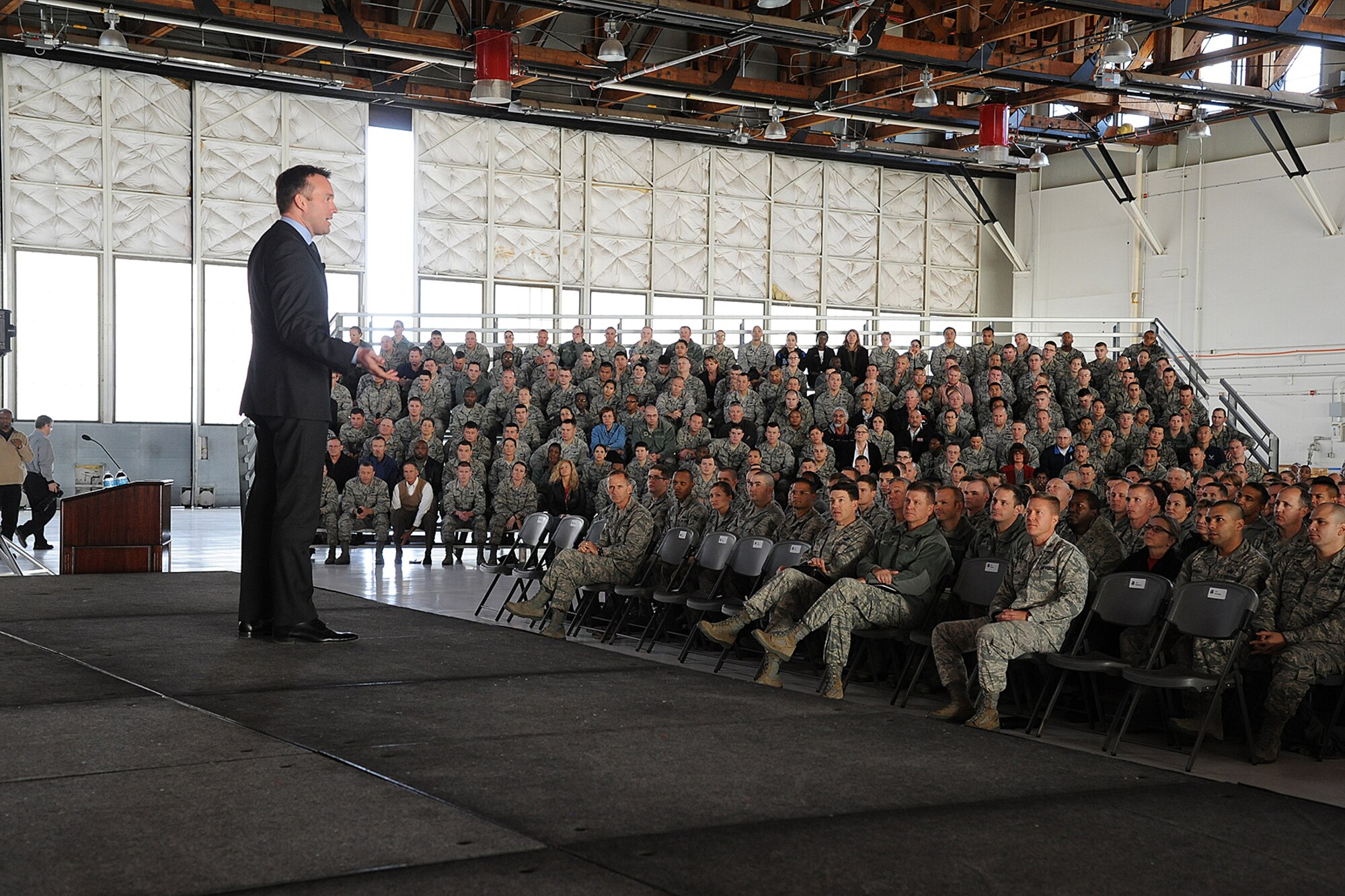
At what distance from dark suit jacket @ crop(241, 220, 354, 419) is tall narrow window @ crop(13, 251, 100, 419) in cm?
1605

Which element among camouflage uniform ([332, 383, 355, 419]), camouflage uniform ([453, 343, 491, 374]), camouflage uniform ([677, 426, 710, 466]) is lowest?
camouflage uniform ([677, 426, 710, 466])

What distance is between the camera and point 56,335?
1875 cm

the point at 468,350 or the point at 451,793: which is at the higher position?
the point at 468,350

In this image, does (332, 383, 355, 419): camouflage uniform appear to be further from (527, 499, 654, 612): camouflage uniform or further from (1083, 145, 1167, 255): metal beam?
(1083, 145, 1167, 255): metal beam

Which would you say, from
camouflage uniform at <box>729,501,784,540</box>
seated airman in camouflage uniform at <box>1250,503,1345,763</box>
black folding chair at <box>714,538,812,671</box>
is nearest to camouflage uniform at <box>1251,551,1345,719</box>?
seated airman in camouflage uniform at <box>1250,503,1345,763</box>

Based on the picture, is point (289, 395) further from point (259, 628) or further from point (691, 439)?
point (691, 439)

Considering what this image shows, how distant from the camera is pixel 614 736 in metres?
3.49

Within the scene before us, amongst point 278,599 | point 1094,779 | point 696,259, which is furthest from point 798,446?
point 696,259

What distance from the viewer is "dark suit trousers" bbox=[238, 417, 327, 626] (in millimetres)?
4547

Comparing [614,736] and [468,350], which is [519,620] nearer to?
[614,736]

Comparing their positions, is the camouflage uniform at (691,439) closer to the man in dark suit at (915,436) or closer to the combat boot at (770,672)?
the man in dark suit at (915,436)

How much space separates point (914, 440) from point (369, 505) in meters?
5.72

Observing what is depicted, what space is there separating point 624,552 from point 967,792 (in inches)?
181

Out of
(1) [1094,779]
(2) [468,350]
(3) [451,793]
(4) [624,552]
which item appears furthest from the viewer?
(2) [468,350]
